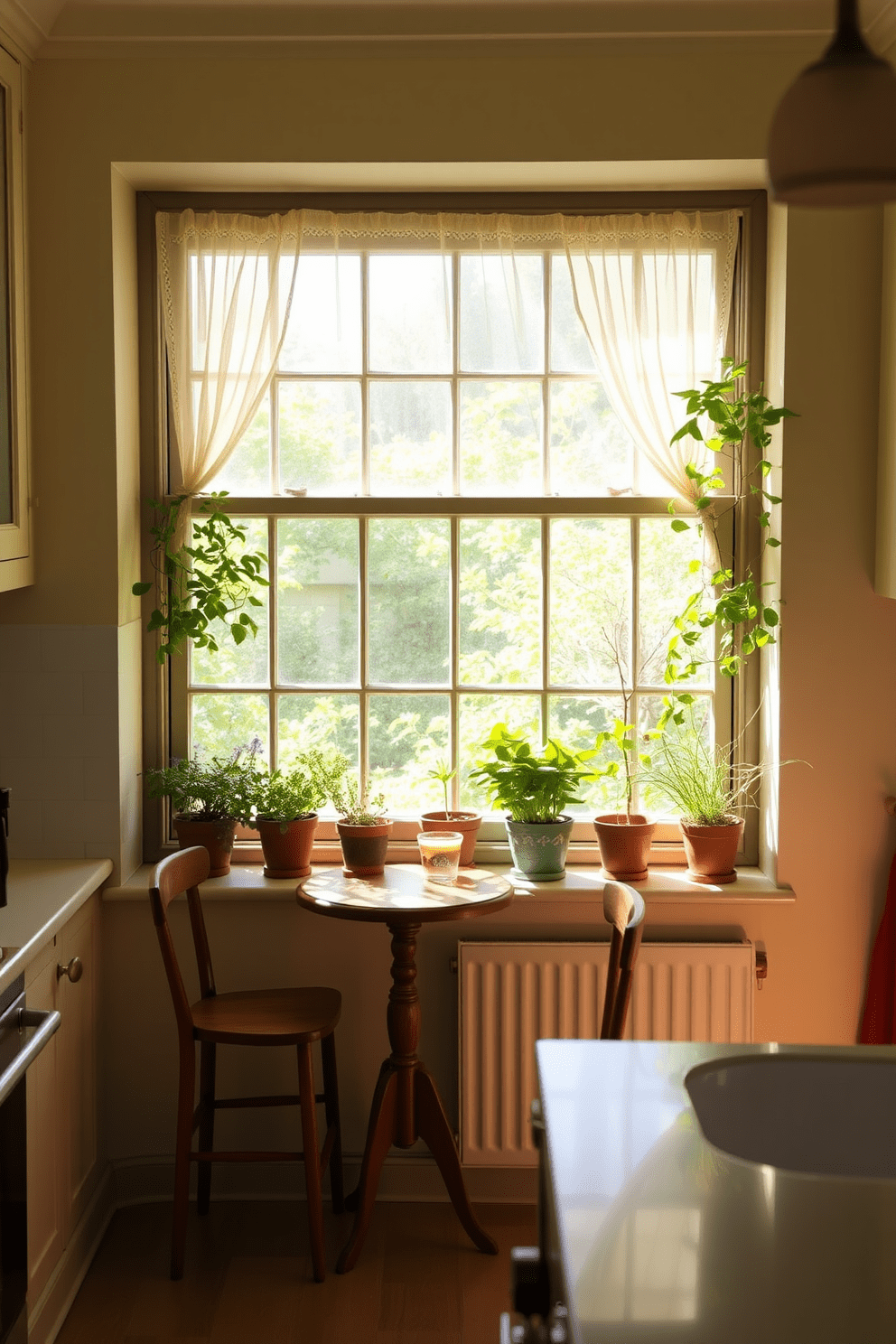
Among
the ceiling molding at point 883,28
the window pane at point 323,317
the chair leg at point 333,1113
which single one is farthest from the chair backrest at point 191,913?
the ceiling molding at point 883,28

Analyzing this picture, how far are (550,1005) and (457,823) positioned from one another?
540 millimetres

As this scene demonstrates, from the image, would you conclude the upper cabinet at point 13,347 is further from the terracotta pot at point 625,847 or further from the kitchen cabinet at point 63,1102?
the terracotta pot at point 625,847

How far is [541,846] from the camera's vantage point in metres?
3.38

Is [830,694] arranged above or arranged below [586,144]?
below

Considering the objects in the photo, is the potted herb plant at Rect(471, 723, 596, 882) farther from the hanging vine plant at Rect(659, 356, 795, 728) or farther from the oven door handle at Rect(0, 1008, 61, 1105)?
the oven door handle at Rect(0, 1008, 61, 1105)

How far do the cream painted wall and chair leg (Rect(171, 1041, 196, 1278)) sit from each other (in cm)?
50

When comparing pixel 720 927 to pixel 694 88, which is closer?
pixel 694 88

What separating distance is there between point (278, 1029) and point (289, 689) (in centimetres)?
102

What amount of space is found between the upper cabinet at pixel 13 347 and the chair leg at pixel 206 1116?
1307 millimetres

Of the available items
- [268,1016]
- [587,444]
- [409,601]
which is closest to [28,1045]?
[268,1016]

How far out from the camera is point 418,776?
3650 mm

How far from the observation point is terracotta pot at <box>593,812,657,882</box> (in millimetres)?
3400

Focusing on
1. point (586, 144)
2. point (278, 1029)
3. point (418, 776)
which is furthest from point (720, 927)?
point (586, 144)

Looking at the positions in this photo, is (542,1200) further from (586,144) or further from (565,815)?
(586,144)
